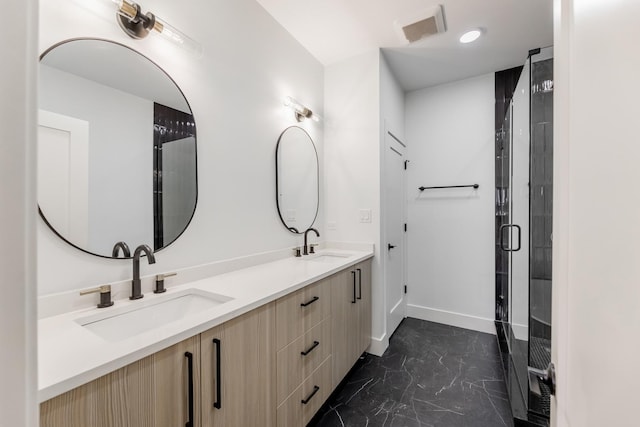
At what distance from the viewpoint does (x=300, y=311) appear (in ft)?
4.53

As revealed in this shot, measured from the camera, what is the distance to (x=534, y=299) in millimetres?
1689

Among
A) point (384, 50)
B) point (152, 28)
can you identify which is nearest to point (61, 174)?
point (152, 28)

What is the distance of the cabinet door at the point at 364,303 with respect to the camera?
6.95ft

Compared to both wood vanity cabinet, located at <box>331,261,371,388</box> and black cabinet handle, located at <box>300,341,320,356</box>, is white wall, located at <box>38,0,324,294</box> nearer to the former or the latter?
wood vanity cabinet, located at <box>331,261,371,388</box>

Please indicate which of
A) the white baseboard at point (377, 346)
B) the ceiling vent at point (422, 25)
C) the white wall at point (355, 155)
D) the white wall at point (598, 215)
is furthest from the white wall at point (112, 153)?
the white baseboard at point (377, 346)

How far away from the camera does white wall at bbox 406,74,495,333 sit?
2.80 m

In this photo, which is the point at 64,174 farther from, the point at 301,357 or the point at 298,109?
the point at 298,109

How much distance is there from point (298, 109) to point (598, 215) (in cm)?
214

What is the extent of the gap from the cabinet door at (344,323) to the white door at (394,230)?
1.95ft

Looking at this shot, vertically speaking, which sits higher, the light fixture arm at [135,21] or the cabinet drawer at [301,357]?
the light fixture arm at [135,21]

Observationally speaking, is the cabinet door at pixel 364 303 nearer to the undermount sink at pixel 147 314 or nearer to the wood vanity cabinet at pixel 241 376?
the wood vanity cabinet at pixel 241 376

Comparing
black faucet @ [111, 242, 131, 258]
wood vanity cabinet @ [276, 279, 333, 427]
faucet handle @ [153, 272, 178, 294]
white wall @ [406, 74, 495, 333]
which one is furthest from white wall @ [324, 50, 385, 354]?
black faucet @ [111, 242, 131, 258]

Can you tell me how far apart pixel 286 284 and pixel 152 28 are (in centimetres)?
133

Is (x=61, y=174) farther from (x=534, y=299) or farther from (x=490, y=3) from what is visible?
(x=490, y=3)
